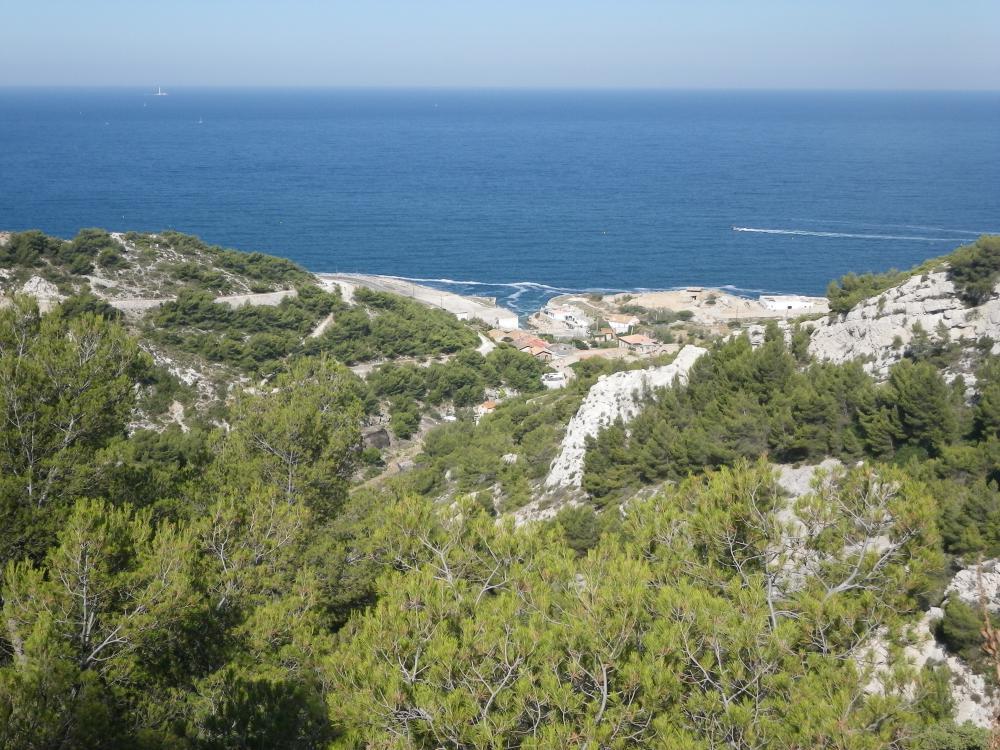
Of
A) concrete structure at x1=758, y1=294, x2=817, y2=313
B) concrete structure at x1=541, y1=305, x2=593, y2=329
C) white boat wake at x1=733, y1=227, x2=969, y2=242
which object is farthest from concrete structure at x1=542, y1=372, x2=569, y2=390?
white boat wake at x1=733, y1=227, x2=969, y2=242

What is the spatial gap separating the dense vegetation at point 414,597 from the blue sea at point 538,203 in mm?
49516

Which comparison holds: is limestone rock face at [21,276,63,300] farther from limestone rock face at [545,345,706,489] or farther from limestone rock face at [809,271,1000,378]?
limestone rock face at [809,271,1000,378]

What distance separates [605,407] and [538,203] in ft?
251

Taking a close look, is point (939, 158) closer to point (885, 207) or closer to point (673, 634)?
point (885, 207)

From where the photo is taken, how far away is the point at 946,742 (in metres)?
7.10

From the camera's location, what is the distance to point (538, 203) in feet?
311

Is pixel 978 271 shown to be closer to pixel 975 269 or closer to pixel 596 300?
pixel 975 269

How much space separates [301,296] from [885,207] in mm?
66704

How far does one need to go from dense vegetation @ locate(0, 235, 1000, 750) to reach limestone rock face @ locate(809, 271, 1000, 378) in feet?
18.0

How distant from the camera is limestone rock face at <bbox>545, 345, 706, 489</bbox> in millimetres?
19922

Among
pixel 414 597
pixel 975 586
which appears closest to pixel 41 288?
pixel 414 597

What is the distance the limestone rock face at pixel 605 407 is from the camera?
19922mm

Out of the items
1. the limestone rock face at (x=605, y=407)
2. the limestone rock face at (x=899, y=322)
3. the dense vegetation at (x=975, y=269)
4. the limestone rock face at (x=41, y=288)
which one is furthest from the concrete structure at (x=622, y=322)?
the limestone rock face at (x=41, y=288)

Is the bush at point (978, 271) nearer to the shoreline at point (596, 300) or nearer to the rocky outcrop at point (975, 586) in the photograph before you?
the rocky outcrop at point (975, 586)
